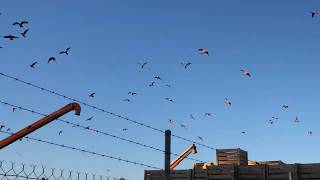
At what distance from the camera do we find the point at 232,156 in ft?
71.2

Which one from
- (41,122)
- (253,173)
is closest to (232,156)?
(253,173)

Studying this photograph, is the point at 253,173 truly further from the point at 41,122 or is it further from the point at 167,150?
the point at 167,150

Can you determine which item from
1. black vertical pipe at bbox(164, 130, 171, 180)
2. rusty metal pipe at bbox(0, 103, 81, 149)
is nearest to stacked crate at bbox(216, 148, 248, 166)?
rusty metal pipe at bbox(0, 103, 81, 149)

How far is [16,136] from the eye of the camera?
48.7 feet

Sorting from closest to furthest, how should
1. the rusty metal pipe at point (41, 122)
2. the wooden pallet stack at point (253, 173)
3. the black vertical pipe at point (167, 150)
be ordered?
the black vertical pipe at point (167, 150)
the rusty metal pipe at point (41, 122)
the wooden pallet stack at point (253, 173)

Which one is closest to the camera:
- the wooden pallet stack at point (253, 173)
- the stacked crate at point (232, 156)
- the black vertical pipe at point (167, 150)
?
the black vertical pipe at point (167, 150)

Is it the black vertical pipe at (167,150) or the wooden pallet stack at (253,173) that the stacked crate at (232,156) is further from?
the black vertical pipe at (167,150)

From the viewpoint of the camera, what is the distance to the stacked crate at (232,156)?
21531 millimetres

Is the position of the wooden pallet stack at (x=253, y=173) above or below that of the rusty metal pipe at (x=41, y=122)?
below

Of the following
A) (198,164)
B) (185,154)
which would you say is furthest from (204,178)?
(185,154)

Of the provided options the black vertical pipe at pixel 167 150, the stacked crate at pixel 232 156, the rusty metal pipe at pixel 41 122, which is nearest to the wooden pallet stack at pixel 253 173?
the stacked crate at pixel 232 156

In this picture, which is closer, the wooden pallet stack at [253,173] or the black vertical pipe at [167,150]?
the black vertical pipe at [167,150]

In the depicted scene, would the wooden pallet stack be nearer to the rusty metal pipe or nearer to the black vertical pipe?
the rusty metal pipe

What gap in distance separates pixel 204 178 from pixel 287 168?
3.19 meters
